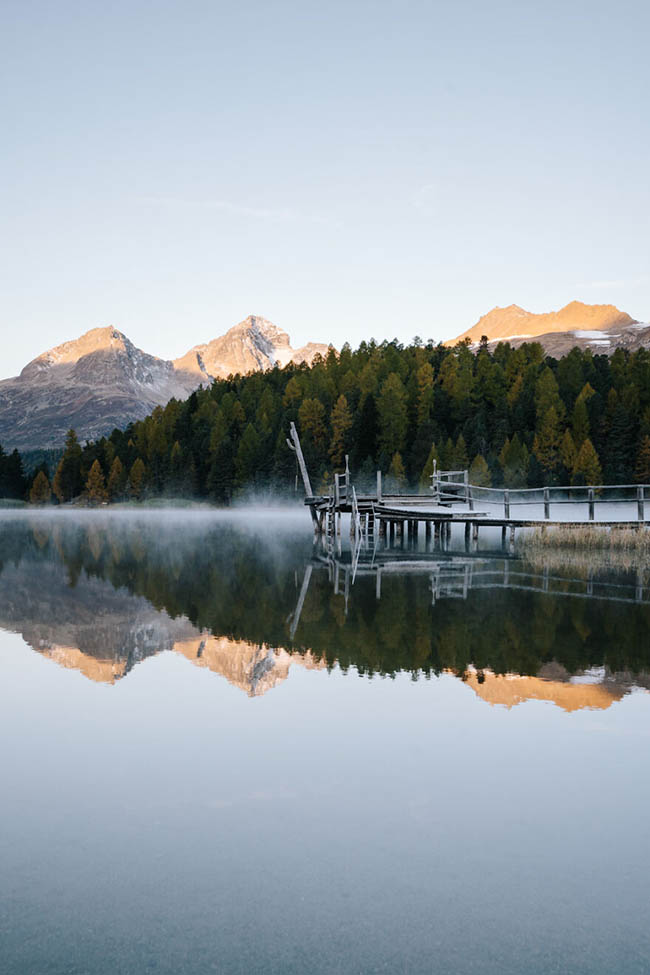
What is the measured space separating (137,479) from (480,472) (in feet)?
201

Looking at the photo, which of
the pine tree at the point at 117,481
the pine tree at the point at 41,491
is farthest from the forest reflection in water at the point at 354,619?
the pine tree at the point at 41,491

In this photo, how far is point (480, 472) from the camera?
104875 millimetres

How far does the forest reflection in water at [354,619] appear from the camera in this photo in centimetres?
1383

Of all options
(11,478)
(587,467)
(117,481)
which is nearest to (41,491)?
(11,478)

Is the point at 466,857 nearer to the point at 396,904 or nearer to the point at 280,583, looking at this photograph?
the point at 396,904

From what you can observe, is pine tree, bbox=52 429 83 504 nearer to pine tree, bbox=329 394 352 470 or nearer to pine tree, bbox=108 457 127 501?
pine tree, bbox=108 457 127 501

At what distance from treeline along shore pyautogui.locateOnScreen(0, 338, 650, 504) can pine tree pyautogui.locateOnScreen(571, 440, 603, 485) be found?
0.17 meters

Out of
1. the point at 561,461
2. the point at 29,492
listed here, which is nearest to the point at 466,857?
the point at 561,461

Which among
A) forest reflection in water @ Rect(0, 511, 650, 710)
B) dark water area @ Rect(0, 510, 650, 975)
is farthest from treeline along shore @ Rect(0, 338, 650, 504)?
dark water area @ Rect(0, 510, 650, 975)

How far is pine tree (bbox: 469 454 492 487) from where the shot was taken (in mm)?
104250

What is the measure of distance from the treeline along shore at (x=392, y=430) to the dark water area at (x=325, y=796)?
3560 inches

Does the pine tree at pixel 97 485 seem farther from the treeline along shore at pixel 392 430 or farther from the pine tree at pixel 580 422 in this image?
the pine tree at pixel 580 422

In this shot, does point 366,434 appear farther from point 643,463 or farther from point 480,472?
point 643,463

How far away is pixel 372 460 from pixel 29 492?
236ft
